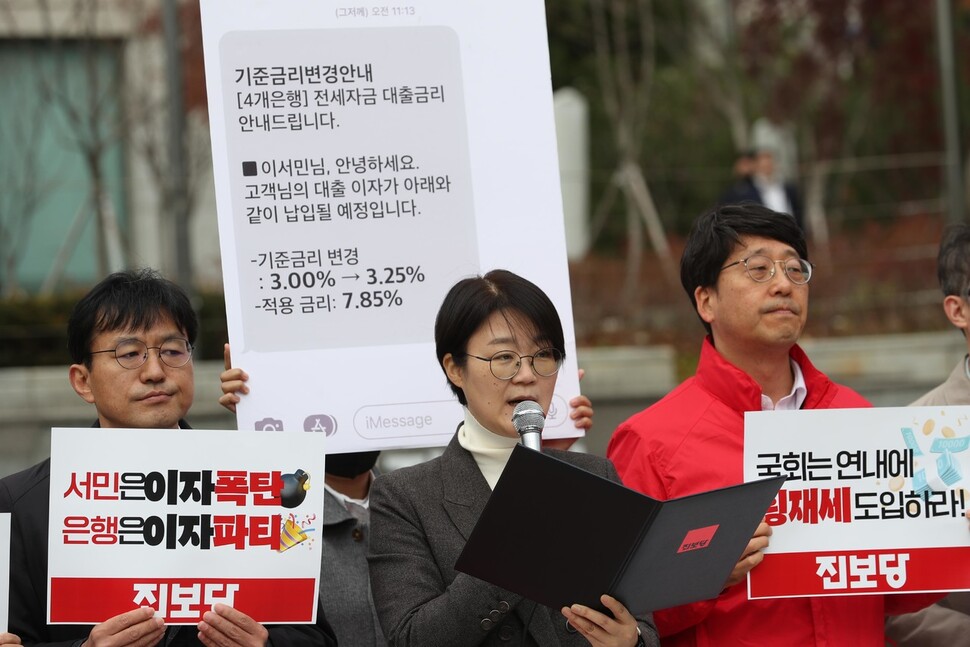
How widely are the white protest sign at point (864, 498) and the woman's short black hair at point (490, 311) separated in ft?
1.95

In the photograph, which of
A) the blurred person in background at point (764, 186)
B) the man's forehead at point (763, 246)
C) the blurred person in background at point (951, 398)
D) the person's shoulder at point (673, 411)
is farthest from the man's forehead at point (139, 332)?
the blurred person in background at point (764, 186)

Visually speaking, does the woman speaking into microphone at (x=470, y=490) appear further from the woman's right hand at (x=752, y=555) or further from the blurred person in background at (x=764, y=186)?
the blurred person in background at (x=764, y=186)

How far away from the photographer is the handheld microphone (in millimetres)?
3420

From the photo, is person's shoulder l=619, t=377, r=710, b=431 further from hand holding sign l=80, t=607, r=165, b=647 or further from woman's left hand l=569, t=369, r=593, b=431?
hand holding sign l=80, t=607, r=165, b=647

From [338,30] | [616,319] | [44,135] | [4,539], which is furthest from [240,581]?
[44,135]

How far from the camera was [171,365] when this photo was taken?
3932 mm

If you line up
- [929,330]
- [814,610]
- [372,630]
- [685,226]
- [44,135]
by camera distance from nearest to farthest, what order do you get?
[814,610], [372,630], [929,330], [44,135], [685,226]

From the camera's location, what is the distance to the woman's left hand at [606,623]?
11.2 feet

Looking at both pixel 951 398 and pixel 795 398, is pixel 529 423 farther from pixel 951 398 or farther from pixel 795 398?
pixel 951 398

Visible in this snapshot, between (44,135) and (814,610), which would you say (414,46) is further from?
(44,135)

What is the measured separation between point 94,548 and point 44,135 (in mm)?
11881

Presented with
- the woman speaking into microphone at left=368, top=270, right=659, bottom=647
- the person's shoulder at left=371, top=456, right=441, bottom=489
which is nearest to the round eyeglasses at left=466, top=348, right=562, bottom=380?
the woman speaking into microphone at left=368, top=270, right=659, bottom=647

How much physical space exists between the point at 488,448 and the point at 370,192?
1.10 m

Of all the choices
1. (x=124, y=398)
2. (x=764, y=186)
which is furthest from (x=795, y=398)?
(x=764, y=186)
